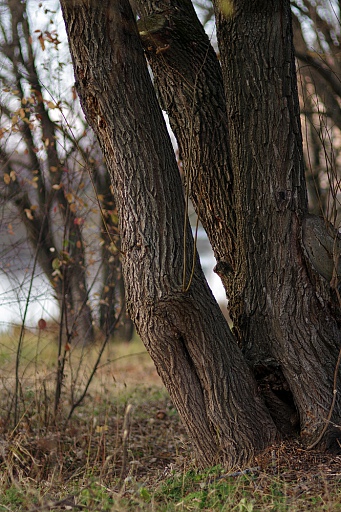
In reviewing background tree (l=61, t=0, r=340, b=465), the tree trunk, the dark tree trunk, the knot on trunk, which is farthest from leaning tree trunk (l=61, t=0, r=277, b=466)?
the tree trunk

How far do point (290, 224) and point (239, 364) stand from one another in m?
0.98

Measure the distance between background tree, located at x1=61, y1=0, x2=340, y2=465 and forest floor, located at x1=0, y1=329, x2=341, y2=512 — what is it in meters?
0.26

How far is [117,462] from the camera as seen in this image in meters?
5.16

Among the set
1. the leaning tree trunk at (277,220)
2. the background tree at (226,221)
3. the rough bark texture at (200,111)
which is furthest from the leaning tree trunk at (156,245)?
the rough bark texture at (200,111)

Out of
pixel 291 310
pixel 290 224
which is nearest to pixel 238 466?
pixel 291 310

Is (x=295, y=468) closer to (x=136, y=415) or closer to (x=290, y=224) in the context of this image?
(x=290, y=224)

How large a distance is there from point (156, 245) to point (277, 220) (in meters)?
0.87

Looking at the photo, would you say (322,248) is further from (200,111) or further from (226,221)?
(200,111)

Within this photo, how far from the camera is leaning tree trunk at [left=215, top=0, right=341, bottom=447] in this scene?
151 inches

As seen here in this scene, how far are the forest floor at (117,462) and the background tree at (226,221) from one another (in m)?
0.26

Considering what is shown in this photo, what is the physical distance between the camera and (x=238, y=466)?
3.74 metres

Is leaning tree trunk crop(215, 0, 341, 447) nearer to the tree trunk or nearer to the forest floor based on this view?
the forest floor

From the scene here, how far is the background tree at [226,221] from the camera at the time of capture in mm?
3613

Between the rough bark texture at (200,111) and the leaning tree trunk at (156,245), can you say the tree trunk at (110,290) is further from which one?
the leaning tree trunk at (156,245)
